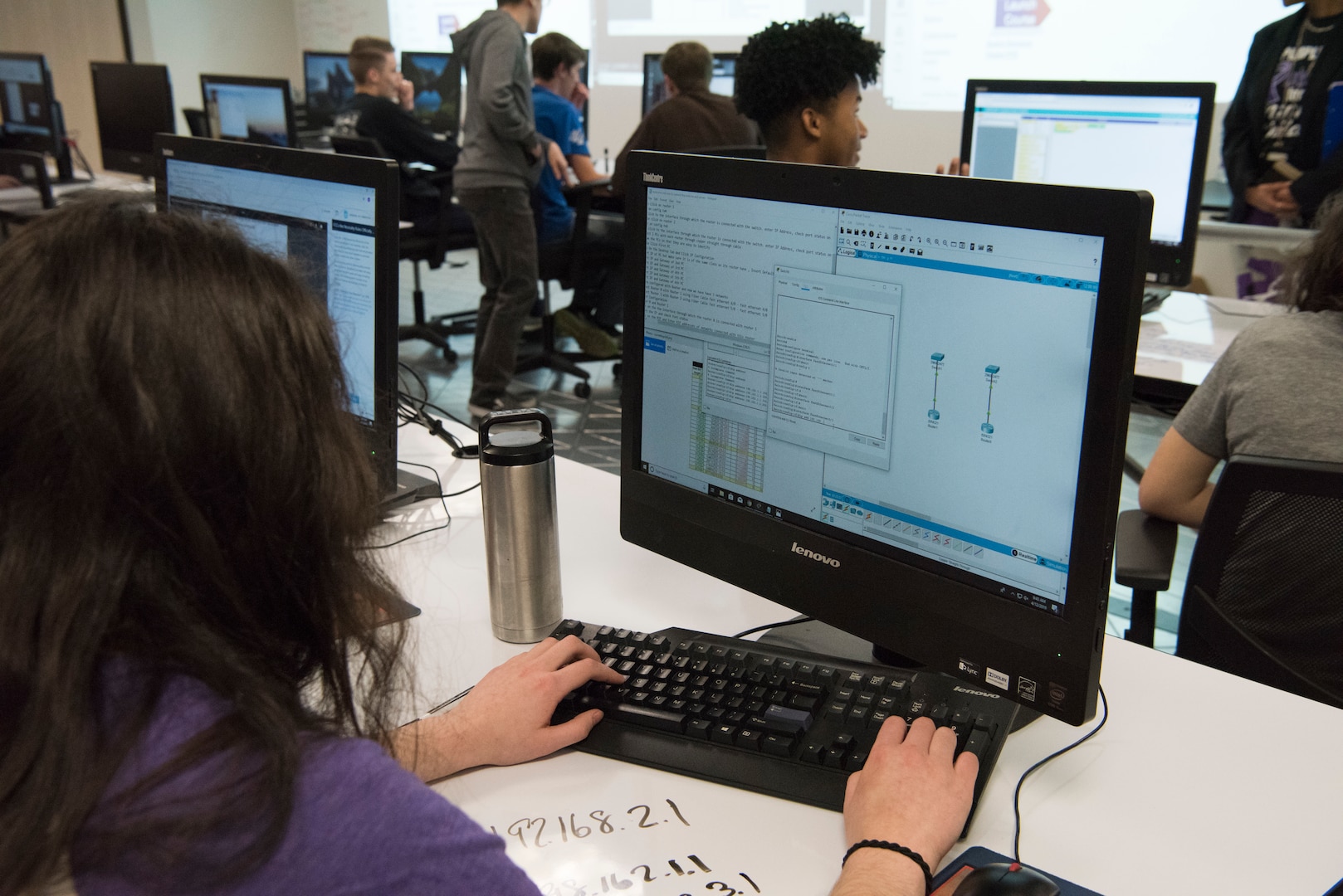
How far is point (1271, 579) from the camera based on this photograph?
1174mm

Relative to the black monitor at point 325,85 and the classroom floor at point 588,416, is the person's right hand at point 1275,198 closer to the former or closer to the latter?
the classroom floor at point 588,416

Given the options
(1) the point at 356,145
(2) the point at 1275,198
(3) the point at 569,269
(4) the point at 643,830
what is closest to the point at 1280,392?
(4) the point at 643,830

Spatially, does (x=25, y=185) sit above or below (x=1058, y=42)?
below

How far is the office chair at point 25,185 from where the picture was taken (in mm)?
3662

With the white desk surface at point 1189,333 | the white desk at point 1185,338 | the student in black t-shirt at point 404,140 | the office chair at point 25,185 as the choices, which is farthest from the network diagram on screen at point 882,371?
the student in black t-shirt at point 404,140

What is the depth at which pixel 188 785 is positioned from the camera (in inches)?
19.0

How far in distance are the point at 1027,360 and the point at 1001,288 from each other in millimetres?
55

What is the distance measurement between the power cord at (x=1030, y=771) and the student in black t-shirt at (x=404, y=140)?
13.2ft

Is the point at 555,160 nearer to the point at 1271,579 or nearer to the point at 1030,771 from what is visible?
the point at 1271,579

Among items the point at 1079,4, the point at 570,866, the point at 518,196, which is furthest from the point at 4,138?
the point at 570,866

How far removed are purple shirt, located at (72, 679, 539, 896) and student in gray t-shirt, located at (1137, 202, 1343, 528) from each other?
1.01 m

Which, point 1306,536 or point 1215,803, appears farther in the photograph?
point 1306,536

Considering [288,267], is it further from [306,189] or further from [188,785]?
[306,189]

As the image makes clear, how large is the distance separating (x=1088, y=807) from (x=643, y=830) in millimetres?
340
